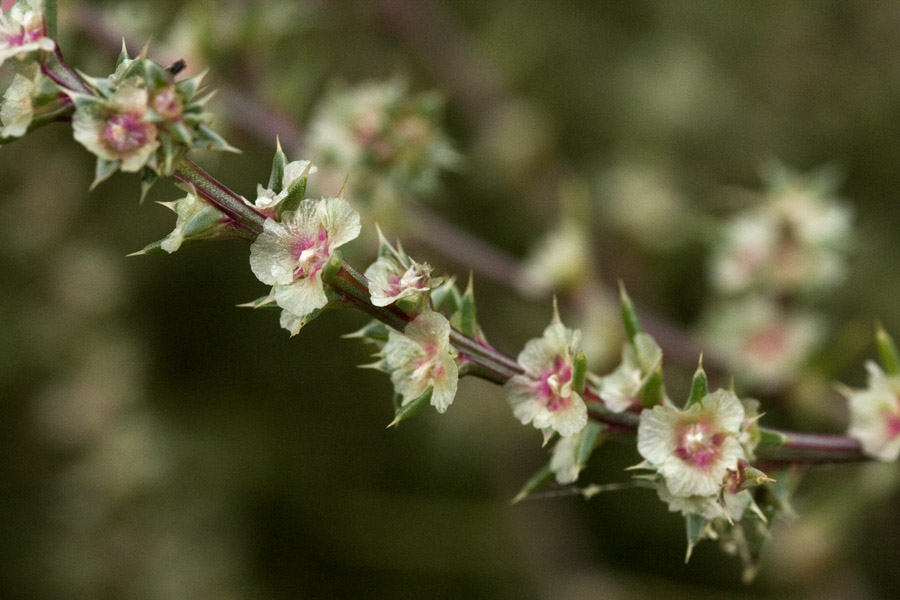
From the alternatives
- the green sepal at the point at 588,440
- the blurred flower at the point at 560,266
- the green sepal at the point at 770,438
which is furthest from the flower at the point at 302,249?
the blurred flower at the point at 560,266

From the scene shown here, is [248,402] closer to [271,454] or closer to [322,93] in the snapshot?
[271,454]

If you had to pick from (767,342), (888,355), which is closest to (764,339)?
(767,342)

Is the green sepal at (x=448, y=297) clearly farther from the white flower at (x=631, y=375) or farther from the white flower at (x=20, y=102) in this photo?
the white flower at (x=20, y=102)

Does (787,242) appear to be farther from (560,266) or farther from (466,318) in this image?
(466,318)

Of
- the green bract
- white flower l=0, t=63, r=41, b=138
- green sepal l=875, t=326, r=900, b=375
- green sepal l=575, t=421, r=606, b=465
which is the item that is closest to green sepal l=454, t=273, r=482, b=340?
green sepal l=575, t=421, r=606, b=465

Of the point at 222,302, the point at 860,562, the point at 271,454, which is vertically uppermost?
the point at 860,562

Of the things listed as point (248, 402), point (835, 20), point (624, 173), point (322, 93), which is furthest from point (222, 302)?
point (835, 20)

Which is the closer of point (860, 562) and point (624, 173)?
point (860, 562)
